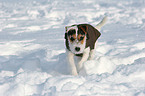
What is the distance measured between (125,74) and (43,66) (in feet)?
5.29

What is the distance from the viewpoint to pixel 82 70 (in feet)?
10.8

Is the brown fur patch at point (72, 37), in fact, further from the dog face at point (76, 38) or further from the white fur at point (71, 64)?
the white fur at point (71, 64)

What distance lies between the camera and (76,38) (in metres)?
2.99

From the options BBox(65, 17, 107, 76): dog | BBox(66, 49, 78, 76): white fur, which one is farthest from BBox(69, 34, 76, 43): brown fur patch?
BBox(66, 49, 78, 76): white fur

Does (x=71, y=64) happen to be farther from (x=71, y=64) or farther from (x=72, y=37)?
(x=72, y=37)

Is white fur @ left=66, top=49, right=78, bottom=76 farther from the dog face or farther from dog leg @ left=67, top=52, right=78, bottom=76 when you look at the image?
the dog face

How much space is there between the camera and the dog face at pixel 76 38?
299cm

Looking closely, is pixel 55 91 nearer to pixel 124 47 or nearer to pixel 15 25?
pixel 124 47

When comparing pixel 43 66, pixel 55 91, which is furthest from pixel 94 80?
pixel 43 66

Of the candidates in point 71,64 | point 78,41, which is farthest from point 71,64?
point 78,41

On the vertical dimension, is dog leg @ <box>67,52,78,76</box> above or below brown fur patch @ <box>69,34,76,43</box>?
below

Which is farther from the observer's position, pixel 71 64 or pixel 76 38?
pixel 71 64

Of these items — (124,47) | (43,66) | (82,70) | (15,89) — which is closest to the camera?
(15,89)

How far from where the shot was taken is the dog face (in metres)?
2.99
